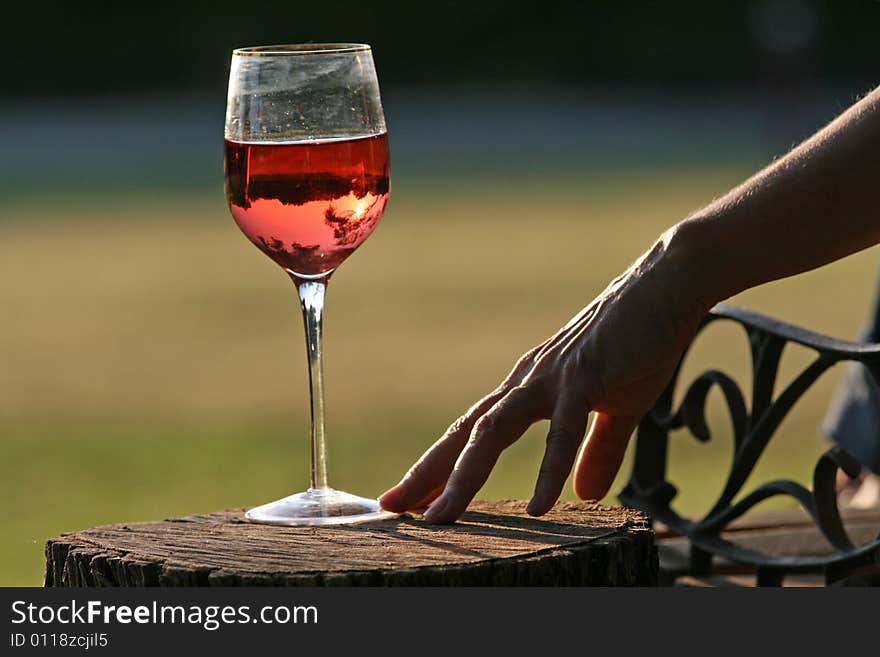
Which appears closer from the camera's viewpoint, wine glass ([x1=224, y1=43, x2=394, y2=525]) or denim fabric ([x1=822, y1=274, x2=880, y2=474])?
wine glass ([x1=224, y1=43, x2=394, y2=525])

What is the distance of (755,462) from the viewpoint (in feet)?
10.2

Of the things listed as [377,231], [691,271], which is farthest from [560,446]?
[377,231]

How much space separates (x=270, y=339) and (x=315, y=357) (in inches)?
376

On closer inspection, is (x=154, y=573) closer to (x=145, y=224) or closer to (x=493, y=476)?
(x=493, y=476)

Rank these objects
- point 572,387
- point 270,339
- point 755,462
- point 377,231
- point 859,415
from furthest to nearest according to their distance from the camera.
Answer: point 377,231 < point 270,339 < point 859,415 < point 755,462 < point 572,387

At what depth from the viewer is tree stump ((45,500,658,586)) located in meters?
2.10

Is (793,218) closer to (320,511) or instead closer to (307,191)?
(307,191)

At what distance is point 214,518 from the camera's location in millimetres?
2508

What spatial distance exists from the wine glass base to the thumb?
0.32m

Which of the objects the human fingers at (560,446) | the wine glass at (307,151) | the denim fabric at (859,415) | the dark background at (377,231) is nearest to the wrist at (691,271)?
the human fingers at (560,446)

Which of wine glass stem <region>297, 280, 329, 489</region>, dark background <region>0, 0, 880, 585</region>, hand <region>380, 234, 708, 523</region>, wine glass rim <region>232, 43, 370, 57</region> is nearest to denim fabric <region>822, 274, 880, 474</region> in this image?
hand <region>380, 234, 708, 523</region>

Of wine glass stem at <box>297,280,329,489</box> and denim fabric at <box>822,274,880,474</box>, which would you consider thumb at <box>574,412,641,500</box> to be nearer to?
wine glass stem at <box>297,280,329,489</box>

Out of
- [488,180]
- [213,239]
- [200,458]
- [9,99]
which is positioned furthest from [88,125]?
[200,458]

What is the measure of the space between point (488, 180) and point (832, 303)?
32.1ft
